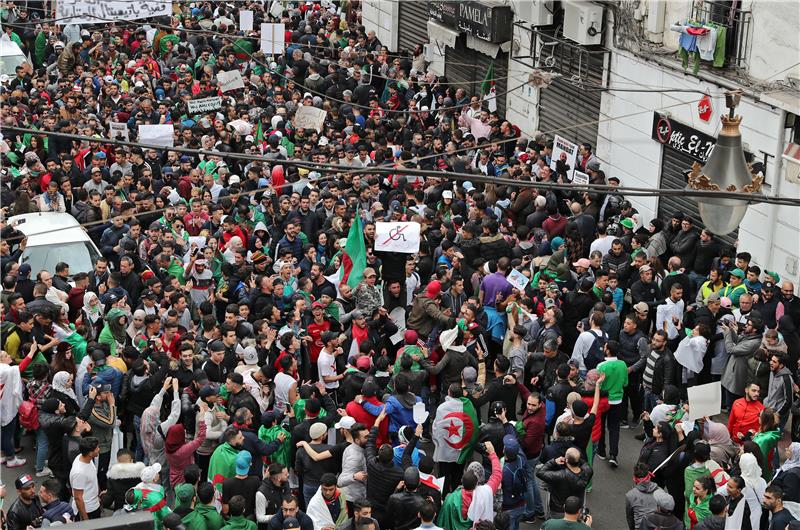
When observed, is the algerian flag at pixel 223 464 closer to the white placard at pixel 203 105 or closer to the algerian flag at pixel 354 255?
the algerian flag at pixel 354 255

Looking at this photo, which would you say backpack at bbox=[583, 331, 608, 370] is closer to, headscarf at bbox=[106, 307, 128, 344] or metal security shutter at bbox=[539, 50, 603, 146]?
headscarf at bbox=[106, 307, 128, 344]

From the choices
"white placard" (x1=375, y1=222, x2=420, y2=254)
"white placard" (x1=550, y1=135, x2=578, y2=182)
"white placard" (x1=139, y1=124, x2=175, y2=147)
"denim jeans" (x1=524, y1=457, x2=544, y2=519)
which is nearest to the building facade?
"white placard" (x1=550, y1=135, x2=578, y2=182)

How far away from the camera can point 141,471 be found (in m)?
10.9

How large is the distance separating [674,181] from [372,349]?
8.10 metres

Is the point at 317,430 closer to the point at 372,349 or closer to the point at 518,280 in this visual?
the point at 372,349

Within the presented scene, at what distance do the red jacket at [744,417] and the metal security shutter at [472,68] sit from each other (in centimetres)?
1355

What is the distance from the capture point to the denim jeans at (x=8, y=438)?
42.8ft

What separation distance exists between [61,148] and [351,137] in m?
4.87

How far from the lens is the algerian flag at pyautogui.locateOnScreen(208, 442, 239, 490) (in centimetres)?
1090

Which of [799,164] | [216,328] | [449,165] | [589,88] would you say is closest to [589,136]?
[589,88]

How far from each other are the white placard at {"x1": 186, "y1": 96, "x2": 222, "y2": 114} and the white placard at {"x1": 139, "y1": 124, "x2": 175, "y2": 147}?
4.86 feet

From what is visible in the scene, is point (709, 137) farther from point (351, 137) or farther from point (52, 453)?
point (52, 453)

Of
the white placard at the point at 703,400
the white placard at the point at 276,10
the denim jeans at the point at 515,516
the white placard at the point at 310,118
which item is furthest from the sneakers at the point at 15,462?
the white placard at the point at 276,10

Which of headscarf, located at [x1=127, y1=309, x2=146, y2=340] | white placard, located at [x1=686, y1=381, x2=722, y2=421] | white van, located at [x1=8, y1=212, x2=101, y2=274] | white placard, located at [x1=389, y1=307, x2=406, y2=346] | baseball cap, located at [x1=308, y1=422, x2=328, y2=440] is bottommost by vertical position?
white placard, located at [x1=389, y1=307, x2=406, y2=346]
